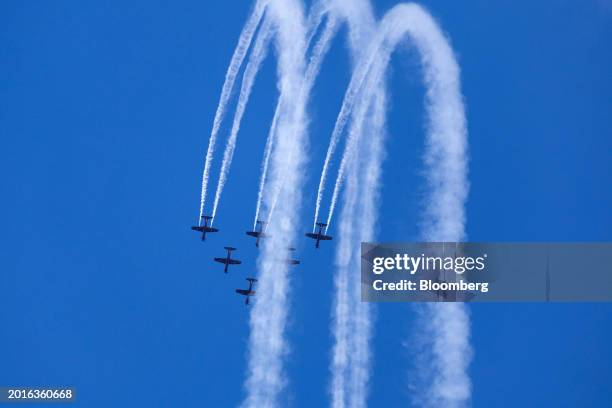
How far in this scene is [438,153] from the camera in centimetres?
1588

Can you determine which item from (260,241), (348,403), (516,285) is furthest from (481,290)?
(260,241)

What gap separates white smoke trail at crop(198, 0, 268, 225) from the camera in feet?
51.2

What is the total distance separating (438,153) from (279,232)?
11.7 feet

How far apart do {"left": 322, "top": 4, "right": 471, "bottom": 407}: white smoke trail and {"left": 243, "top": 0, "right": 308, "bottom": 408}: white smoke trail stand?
88 centimetres

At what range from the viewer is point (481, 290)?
15.8 meters

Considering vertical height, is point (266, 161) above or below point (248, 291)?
above

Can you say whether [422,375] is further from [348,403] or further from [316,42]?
[316,42]

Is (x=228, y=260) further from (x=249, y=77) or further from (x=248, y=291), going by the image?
(x=249, y=77)

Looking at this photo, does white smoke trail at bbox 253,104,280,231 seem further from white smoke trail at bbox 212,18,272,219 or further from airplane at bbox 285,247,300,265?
airplane at bbox 285,247,300,265

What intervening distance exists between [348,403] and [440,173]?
4.90 m

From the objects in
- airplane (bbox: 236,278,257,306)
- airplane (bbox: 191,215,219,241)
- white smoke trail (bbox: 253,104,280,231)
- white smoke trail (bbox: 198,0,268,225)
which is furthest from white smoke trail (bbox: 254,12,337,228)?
airplane (bbox: 236,278,257,306)

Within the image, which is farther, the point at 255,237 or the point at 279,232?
the point at 255,237

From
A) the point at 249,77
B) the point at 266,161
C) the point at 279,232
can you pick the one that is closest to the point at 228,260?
the point at 279,232

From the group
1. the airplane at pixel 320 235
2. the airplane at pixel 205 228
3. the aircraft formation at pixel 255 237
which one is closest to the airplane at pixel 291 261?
the aircraft formation at pixel 255 237
